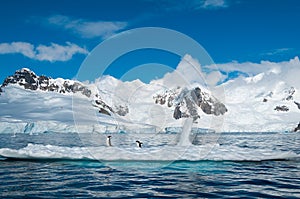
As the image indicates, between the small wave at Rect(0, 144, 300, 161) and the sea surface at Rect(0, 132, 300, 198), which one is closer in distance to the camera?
the sea surface at Rect(0, 132, 300, 198)

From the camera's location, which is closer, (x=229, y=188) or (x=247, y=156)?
(x=229, y=188)

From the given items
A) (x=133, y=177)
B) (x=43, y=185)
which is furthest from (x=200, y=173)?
(x=43, y=185)

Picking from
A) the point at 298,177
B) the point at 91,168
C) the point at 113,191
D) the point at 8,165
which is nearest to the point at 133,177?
the point at 113,191

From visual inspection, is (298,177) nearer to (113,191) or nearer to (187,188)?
(187,188)

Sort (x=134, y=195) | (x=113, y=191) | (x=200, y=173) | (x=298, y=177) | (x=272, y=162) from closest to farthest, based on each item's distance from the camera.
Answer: (x=134, y=195) < (x=113, y=191) < (x=298, y=177) < (x=200, y=173) < (x=272, y=162)

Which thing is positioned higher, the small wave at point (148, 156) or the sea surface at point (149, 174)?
the small wave at point (148, 156)

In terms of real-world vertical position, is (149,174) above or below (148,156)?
below

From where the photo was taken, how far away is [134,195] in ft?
42.7

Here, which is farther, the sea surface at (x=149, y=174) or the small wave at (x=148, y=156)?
the small wave at (x=148, y=156)

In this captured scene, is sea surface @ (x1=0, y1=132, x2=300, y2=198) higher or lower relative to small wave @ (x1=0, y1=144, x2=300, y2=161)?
lower

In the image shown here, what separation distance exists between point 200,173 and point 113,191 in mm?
6013

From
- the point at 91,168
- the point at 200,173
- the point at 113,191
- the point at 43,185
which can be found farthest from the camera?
the point at 91,168

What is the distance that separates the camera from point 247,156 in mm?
23859

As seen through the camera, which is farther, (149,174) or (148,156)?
(148,156)
